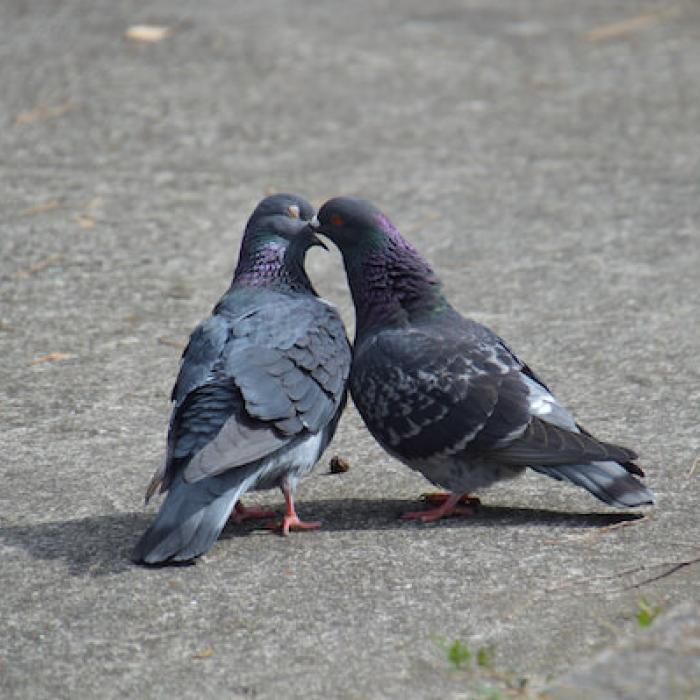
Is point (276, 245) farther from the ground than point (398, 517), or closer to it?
farther from the ground

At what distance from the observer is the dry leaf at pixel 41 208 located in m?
7.77

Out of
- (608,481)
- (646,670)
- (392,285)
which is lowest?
(608,481)

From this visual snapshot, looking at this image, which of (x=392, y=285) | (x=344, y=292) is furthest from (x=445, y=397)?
(x=344, y=292)

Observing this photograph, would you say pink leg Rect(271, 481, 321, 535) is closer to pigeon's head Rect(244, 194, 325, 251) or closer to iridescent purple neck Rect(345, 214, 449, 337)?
iridescent purple neck Rect(345, 214, 449, 337)

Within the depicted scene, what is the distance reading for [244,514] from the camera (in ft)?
15.7

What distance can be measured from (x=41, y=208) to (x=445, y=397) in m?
3.79

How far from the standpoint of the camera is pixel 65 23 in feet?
35.6

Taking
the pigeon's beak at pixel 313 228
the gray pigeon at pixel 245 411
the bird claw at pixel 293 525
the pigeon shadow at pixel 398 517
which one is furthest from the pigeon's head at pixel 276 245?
the bird claw at pixel 293 525

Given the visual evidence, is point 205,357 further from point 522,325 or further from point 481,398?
point 522,325

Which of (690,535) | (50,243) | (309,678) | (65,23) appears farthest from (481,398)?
(65,23)

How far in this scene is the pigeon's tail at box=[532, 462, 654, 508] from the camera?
177 inches

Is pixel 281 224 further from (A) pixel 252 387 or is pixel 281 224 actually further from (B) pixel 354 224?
(A) pixel 252 387

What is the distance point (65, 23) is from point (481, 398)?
7156mm

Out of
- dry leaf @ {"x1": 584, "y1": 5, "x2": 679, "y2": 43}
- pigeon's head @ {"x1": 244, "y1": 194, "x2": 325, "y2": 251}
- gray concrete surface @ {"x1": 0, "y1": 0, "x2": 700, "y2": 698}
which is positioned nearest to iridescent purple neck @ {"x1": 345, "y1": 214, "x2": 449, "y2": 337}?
pigeon's head @ {"x1": 244, "y1": 194, "x2": 325, "y2": 251}
